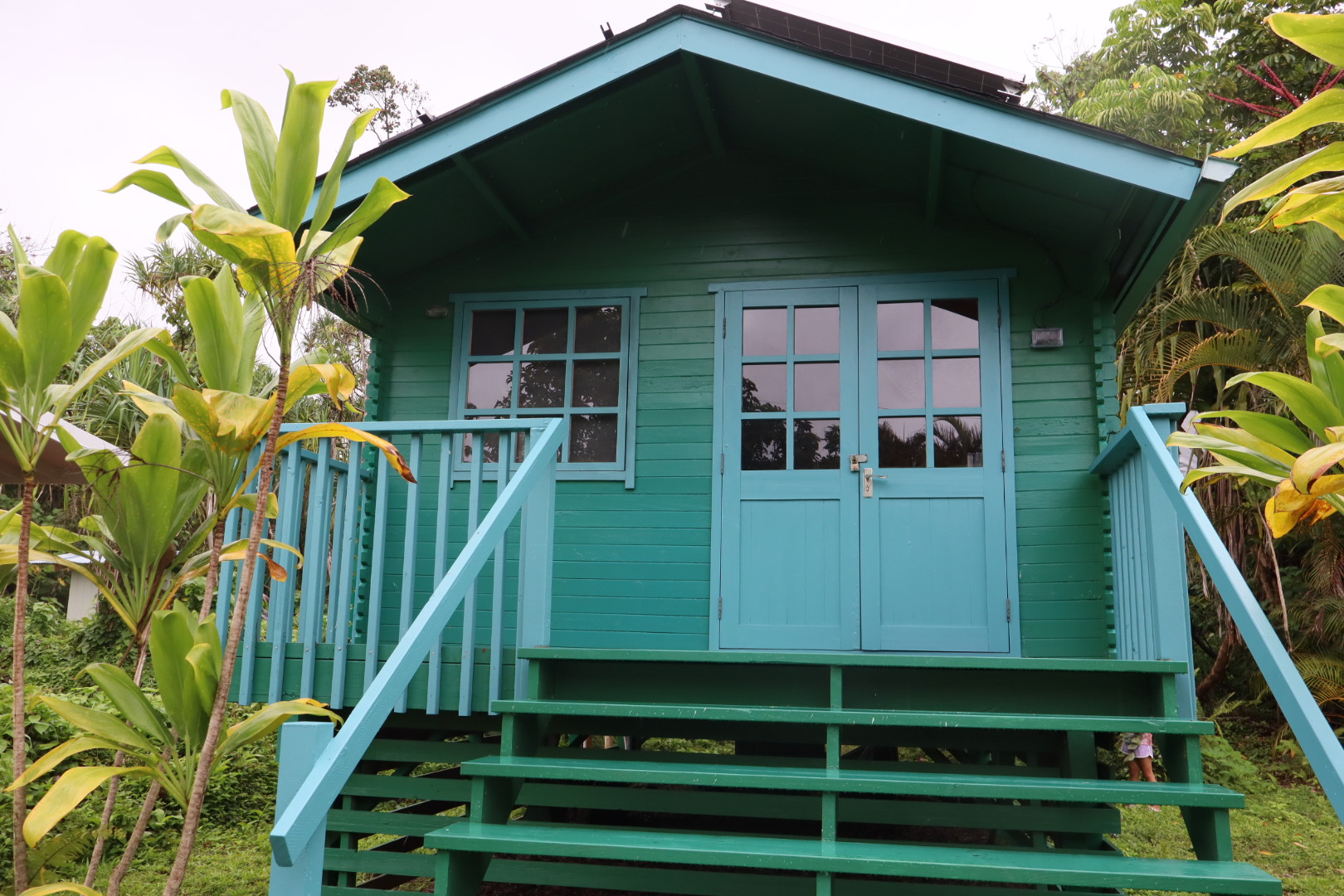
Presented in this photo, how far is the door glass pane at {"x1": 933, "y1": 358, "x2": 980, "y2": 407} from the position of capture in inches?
179

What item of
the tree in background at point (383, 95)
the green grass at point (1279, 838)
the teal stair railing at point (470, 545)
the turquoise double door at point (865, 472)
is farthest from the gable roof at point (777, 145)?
the tree in background at point (383, 95)

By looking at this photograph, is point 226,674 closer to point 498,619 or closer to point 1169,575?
point 498,619

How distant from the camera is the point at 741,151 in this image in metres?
5.02

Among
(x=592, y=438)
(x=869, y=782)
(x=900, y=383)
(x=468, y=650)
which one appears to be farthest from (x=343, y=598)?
(x=900, y=383)

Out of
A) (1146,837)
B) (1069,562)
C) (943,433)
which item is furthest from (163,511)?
(1146,837)

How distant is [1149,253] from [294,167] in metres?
3.16

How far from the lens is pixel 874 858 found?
248 cm

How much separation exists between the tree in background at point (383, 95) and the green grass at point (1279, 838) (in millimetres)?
14979

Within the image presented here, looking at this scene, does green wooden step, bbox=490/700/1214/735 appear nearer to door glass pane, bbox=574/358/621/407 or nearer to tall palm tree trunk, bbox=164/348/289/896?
tall palm tree trunk, bbox=164/348/289/896

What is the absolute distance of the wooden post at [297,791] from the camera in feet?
7.18

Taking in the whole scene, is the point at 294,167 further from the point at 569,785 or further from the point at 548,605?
the point at 569,785

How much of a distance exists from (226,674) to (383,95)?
616 inches

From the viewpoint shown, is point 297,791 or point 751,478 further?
point 751,478

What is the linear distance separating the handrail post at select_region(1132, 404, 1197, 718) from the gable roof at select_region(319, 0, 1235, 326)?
872 mm
